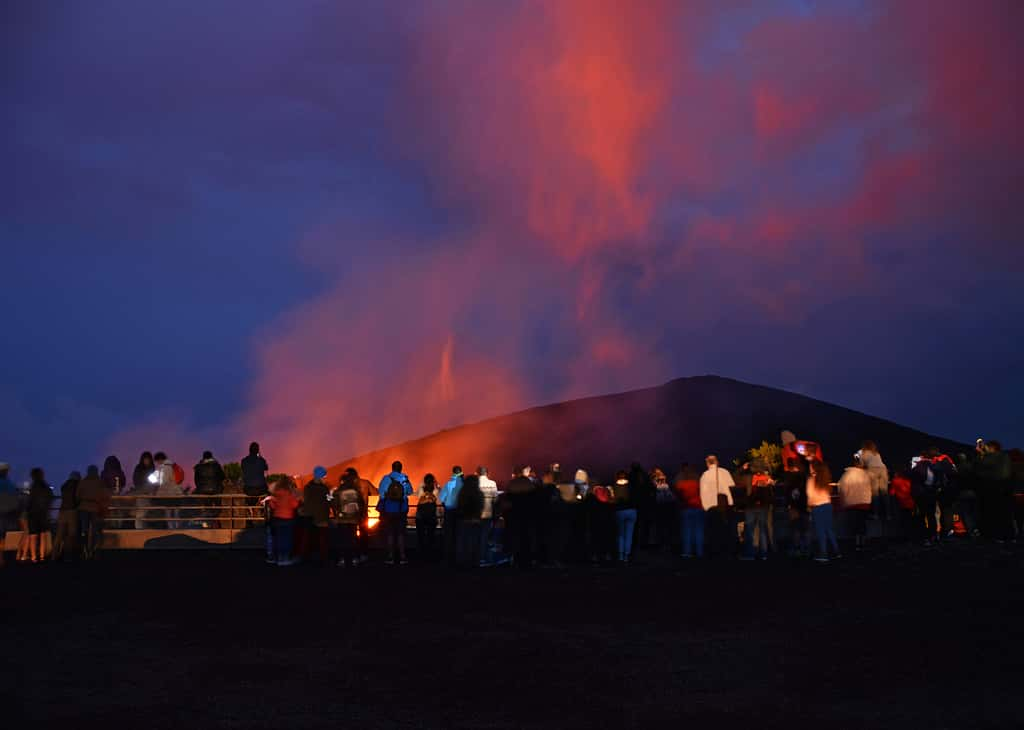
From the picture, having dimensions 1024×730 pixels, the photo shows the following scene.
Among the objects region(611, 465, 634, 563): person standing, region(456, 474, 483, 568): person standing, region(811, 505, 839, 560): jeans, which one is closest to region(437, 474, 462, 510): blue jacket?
region(456, 474, 483, 568): person standing

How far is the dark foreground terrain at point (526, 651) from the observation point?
23.6 ft

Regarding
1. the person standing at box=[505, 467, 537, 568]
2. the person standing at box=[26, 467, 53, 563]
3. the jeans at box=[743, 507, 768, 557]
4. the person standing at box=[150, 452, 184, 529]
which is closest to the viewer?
the jeans at box=[743, 507, 768, 557]

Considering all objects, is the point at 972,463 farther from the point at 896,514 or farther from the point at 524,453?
the point at 524,453

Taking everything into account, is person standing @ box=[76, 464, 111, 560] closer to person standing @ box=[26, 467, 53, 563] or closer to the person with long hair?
person standing @ box=[26, 467, 53, 563]

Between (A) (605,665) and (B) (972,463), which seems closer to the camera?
(A) (605,665)

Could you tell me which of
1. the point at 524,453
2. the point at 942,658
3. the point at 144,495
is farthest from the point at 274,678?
the point at 524,453

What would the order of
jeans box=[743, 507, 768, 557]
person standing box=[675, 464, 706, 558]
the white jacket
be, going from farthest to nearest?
person standing box=[675, 464, 706, 558] < the white jacket < jeans box=[743, 507, 768, 557]

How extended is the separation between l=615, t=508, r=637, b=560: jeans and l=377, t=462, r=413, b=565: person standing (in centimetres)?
396

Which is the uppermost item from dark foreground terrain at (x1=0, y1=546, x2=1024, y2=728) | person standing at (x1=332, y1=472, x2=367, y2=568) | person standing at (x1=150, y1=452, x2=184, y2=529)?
person standing at (x1=150, y1=452, x2=184, y2=529)

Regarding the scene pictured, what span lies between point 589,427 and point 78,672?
14098 centimetres

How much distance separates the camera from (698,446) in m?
137

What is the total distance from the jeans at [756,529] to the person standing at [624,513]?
2111 millimetres

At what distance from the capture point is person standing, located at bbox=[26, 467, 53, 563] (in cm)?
2052

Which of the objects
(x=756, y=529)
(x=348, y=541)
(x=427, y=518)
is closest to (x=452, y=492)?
(x=427, y=518)
